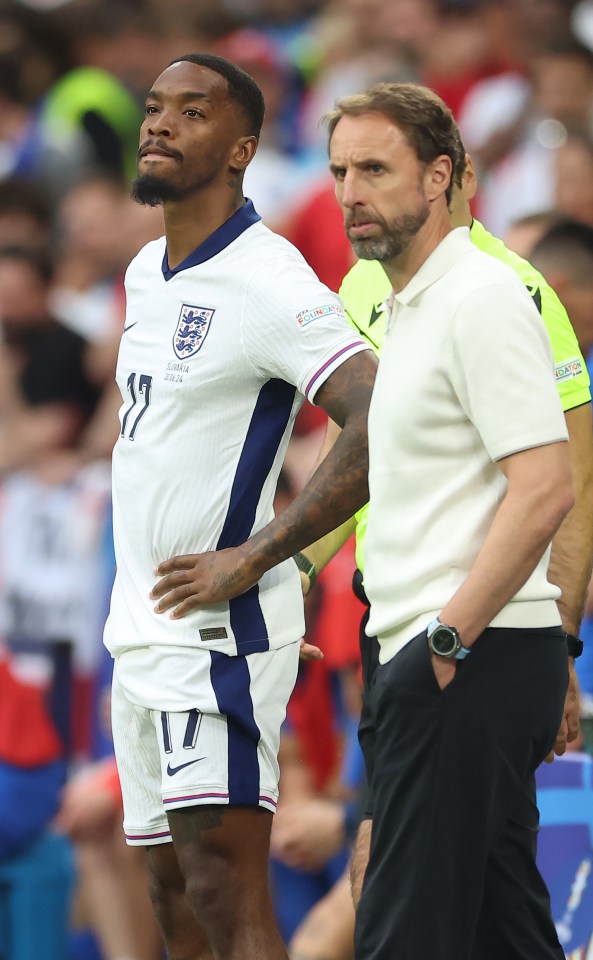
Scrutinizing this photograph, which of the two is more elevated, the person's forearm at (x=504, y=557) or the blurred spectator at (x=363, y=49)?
the blurred spectator at (x=363, y=49)

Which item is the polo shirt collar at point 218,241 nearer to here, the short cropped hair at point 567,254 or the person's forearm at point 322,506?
the person's forearm at point 322,506

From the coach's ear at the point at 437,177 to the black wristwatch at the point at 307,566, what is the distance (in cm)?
110

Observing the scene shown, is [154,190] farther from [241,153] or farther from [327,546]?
[327,546]

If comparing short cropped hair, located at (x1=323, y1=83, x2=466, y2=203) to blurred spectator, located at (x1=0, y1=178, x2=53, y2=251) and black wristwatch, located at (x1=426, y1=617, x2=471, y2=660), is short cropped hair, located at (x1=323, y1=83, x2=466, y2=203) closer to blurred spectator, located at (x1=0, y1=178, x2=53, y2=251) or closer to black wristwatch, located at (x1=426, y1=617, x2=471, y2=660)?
black wristwatch, located at (x1=426, y1=617, x2=471, y2=660)

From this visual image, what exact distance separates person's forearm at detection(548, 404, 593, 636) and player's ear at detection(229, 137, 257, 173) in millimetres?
915

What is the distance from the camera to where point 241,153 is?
12.3 feet

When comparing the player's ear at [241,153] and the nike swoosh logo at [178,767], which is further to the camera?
the player's ear at [241,153]

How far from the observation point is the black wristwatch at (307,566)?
3.98m

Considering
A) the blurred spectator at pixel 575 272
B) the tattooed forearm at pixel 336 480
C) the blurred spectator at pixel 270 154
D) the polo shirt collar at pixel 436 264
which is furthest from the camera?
the blurred spectator at pixel 270 154

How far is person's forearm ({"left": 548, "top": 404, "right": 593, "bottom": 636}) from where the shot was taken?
12.1ft

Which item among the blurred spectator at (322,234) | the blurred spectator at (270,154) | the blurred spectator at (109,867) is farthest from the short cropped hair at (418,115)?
the blurred spectator at (270,154)

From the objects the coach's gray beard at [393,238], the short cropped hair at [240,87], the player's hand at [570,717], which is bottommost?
the player's hand at [570,717]

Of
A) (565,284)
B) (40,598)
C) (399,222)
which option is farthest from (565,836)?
(40,598)

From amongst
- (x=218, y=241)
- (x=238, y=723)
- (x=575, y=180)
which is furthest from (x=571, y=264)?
(x=238, y=723)
